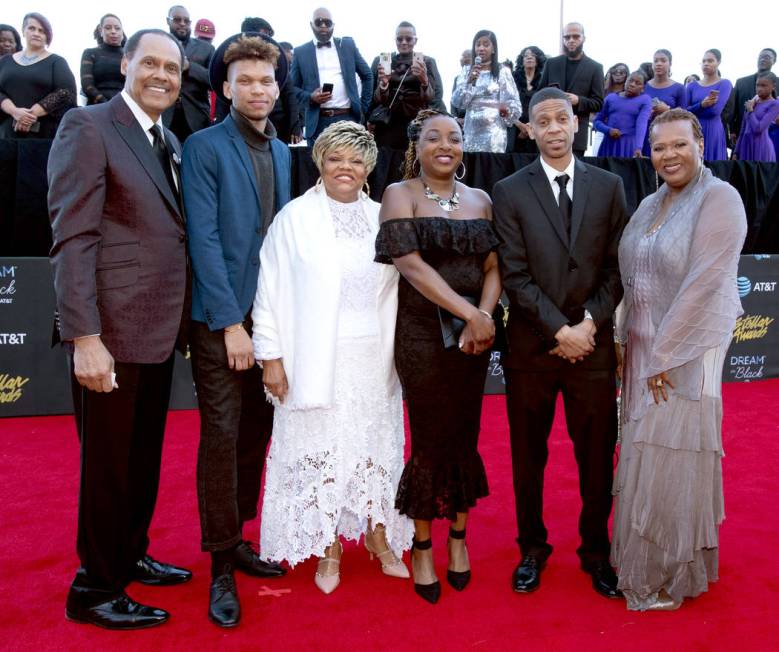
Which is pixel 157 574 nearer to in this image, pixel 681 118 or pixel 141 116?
pixel 141 116

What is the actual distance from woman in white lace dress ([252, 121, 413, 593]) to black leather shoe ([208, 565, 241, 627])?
224 mm

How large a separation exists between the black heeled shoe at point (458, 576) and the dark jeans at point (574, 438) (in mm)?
287

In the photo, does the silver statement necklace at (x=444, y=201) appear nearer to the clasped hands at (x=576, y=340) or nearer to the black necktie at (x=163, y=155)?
the clasped hands at (x=576, y=340)

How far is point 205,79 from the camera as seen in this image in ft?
20.0

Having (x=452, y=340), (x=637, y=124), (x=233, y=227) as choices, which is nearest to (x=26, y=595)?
(x=233, y=227)

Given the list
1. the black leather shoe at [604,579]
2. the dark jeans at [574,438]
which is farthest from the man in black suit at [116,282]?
the black leather shoe at [604,579]

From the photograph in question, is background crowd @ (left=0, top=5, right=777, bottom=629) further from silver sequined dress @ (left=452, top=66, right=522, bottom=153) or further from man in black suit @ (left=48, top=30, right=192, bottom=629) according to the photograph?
silver sequined dress @ (left=452, top=66, right=522, bottom=153)

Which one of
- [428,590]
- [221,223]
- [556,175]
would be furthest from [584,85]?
[428,590]

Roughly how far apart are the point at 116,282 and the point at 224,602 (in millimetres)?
1238

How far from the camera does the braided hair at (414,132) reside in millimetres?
2859

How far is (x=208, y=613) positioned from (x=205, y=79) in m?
4.77

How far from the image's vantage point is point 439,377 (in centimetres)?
276

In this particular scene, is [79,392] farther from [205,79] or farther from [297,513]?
[205,79]

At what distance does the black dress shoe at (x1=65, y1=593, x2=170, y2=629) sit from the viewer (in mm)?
2557
